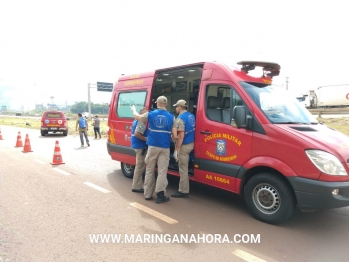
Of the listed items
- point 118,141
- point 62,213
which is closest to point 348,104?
point 118,141

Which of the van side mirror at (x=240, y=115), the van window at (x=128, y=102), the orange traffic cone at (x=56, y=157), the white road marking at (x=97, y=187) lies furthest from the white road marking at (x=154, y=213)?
the orange traffic cone at (x=56, y=157)

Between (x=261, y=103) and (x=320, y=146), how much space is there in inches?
41.9

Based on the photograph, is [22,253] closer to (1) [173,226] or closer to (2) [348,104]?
(1) [173,226]

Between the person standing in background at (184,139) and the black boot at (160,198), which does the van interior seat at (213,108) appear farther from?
the black boot at (160,198)

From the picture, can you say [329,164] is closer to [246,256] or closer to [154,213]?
[246,256]

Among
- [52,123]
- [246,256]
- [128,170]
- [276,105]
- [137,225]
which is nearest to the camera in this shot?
[246,256]

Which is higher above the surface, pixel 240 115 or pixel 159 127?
pixel 240 115

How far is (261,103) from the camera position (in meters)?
3.95

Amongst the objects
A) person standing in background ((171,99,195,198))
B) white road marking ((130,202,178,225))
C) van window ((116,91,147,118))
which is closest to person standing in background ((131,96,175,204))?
person standing in background ((171,99,195,198))

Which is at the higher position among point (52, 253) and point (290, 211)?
point (290, 211)

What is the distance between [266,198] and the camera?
377 cm

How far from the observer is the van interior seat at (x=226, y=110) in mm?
4225

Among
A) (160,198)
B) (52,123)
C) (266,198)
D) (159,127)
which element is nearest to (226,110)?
(159,127)

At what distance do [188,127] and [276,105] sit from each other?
1510mm
